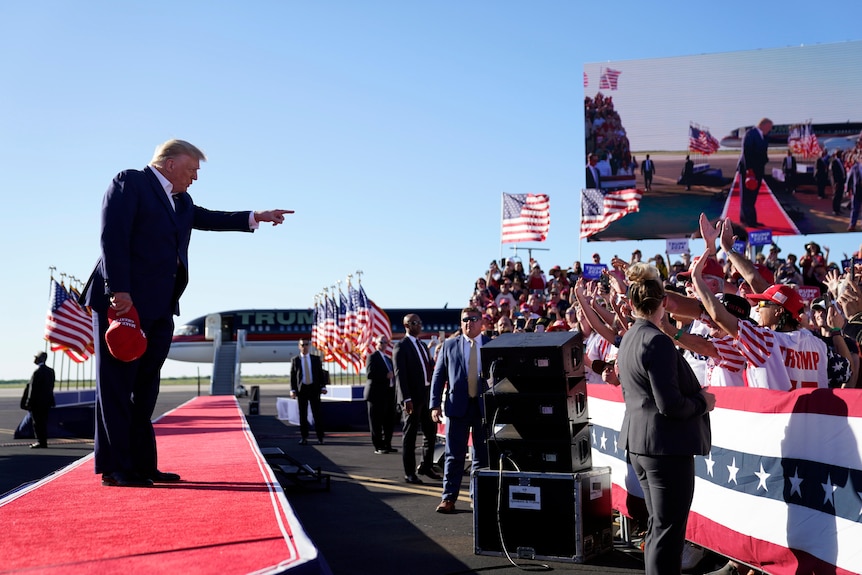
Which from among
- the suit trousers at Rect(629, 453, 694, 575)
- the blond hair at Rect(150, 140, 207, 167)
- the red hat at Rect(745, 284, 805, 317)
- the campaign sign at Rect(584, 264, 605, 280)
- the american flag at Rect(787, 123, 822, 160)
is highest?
the american flag at Rect(787, 123, 822, 160)

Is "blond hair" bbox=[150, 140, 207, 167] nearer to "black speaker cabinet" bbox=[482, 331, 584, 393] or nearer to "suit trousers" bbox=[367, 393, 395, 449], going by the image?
"black speaker cabinet" bbox=[482, 331, 584, 393]

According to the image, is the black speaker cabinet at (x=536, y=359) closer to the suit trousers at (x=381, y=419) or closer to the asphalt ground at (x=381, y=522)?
the asphalt ground at (x=381, y=522)

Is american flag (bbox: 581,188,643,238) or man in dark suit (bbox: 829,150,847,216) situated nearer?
american flag (bbox: 581,188,643,238)

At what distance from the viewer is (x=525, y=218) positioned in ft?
110

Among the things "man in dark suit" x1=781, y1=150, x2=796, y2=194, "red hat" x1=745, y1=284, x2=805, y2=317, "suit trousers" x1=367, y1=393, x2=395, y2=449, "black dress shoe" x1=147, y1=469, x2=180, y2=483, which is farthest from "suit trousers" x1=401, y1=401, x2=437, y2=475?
"man in dark suit" x1=781, y1=150, x2=796, y2=194

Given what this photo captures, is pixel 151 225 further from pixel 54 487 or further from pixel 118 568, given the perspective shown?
pixel 118 568

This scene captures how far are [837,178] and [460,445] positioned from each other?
1218 inches

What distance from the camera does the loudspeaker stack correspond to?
6781 mm

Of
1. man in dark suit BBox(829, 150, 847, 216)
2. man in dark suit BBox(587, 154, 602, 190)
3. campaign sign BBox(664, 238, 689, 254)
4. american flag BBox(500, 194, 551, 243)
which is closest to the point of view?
campaign sign BBox(664, 238, 689, 254)

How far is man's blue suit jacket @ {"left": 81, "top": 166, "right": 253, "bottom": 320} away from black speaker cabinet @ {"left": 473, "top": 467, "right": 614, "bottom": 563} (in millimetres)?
2846

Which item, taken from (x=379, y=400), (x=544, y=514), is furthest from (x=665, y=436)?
(x=379, y=400)

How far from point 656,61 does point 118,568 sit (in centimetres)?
3852

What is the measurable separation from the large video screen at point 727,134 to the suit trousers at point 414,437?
24.9 metres

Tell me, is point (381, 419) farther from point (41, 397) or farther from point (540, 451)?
point (540, 451)
